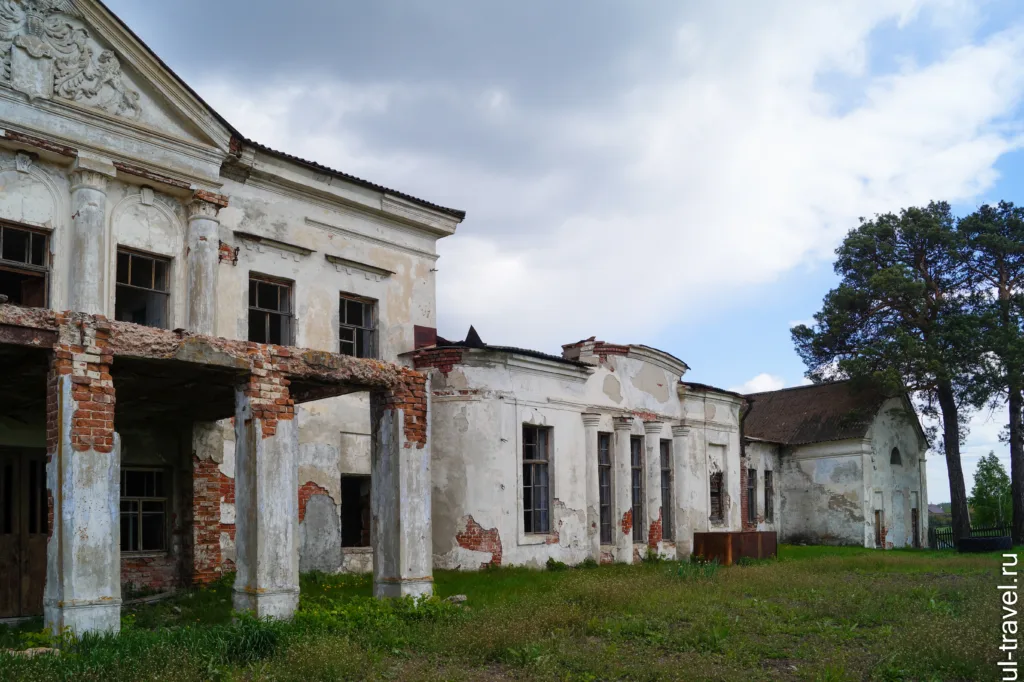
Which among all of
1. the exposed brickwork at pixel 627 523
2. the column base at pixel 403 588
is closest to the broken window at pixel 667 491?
the exposed brickwork at pixel 627 523

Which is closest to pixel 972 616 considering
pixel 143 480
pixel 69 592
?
pixel 69 592

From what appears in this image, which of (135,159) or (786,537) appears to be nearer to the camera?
(135,159)

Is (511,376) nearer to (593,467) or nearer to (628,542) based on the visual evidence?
(593,467)

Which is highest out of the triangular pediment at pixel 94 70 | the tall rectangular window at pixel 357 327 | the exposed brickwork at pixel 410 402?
the triangular pediment at pixel 94 70

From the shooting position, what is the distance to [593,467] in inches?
797

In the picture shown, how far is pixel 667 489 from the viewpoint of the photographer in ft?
76.5

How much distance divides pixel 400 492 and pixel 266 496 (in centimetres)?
201

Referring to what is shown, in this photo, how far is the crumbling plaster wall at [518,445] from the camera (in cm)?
1766

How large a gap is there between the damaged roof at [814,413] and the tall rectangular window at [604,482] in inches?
449

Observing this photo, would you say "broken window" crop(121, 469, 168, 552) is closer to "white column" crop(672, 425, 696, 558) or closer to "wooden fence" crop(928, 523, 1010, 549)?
"white column" crop(672, 425, 696, 558)

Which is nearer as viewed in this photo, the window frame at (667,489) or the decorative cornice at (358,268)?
the decorative cornice at (358,268)

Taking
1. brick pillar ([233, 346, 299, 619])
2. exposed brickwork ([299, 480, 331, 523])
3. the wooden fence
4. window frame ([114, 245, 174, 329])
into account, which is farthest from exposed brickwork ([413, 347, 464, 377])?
the wooden fence

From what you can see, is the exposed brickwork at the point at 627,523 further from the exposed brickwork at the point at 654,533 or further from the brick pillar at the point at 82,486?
the brick pillar at the point at 82,486

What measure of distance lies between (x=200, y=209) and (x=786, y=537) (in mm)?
24993
